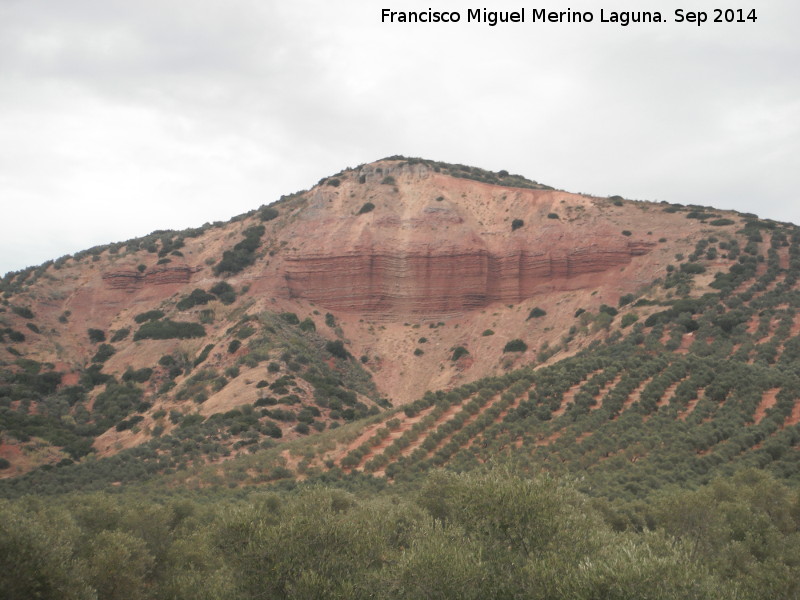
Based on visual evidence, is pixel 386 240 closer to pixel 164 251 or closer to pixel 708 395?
pixel 164 251

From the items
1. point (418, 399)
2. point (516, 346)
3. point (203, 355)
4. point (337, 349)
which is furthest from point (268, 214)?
point (418, 399)

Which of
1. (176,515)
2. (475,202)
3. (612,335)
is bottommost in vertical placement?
(176,515)

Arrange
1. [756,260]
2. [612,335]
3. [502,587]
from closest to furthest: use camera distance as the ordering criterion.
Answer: [502,587]
[612,335]
[756,260]

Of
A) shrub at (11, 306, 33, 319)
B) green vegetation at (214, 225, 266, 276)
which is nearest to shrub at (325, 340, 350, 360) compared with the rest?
green vegetation at (214, 225, 266, 276)

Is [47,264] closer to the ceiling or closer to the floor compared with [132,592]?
closer to the ceiling

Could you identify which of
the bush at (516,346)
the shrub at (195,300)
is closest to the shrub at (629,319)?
the bush at (516,346)

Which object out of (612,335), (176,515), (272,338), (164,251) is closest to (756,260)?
(612,335)

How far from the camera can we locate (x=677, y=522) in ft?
77.6

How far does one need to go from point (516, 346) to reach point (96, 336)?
158 ft

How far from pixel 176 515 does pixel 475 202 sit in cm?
6980

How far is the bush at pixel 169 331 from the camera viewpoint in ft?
249

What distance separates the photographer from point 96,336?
79.4 m

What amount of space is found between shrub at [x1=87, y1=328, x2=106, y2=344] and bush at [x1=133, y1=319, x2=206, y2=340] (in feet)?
16.3

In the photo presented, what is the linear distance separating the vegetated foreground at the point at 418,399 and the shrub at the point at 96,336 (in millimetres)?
357
